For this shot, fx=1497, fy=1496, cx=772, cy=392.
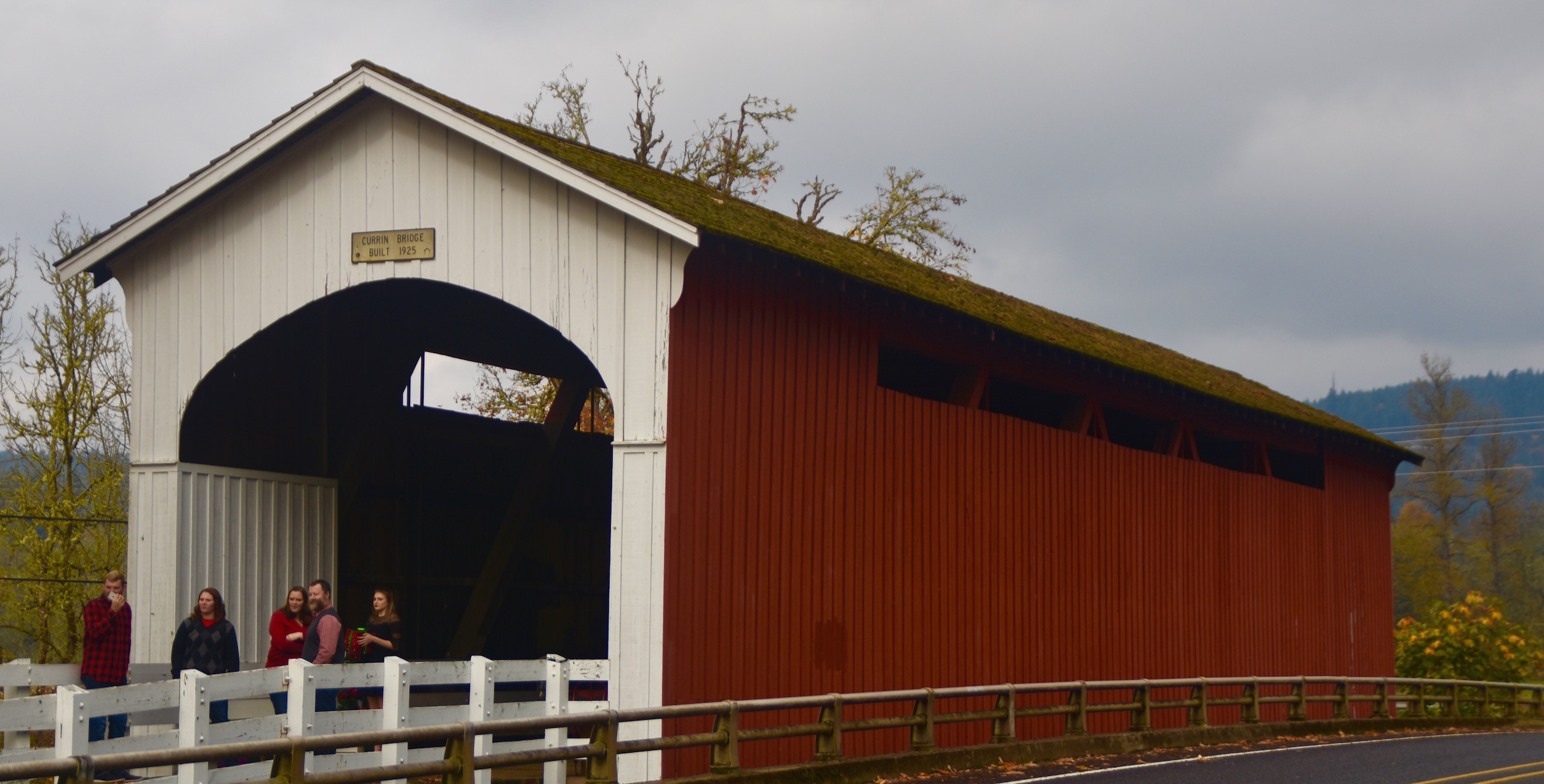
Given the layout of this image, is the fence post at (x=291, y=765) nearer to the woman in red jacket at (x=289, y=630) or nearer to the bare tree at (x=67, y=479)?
the woman in red jacket at (x=289, y=630)

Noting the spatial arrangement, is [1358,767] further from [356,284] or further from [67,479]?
[67,479]

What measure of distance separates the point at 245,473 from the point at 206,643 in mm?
3332

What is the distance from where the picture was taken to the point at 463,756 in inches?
350

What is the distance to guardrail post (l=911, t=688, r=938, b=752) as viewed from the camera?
1298cm

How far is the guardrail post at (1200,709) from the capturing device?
56.9 ft

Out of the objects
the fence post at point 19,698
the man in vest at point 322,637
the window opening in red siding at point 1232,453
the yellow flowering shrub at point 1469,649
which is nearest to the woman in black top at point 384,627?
the man in vest at point 322,637

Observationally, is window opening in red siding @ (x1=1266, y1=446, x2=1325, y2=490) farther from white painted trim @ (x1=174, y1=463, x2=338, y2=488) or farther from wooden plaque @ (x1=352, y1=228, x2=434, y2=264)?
wooden plaque @ (x1=352, y1=228, x2=434, y2=264)

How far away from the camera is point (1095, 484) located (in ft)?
58.8

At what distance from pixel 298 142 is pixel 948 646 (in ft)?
25.9

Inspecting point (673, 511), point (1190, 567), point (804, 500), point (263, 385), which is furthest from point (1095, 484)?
point (263, 385)

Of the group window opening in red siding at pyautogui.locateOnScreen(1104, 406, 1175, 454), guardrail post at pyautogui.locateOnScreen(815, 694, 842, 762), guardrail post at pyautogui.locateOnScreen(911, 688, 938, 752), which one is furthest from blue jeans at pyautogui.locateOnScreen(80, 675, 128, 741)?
window opening in red siding at pyautogui.locateOnScreen(1104, 406, 1175, 454)

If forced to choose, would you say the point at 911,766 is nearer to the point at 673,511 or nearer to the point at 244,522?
the point at 673,511

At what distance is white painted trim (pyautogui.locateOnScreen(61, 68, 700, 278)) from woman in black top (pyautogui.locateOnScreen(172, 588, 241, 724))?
12.6 ft

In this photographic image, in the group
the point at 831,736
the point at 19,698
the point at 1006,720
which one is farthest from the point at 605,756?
the point at 1006,720
